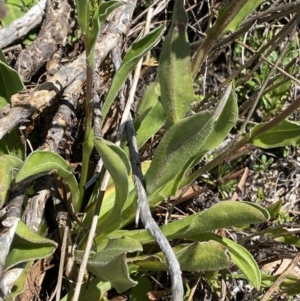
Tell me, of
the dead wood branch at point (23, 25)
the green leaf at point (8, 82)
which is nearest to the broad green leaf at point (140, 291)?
the green leaf at point (8, 82)

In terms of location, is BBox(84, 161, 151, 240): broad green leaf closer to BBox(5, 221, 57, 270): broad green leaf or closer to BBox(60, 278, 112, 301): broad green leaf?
BBox(60, 278, 112, 301): broad green leaf

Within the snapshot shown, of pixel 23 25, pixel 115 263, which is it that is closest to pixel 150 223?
pixel 115 263

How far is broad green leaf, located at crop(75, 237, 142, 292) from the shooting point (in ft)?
3.92

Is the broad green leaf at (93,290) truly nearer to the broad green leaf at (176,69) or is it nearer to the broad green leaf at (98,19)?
the broad green leaf at (176,69)

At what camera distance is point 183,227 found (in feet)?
4.81

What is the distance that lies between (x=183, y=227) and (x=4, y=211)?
47 cm

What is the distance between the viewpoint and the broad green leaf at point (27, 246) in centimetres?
126

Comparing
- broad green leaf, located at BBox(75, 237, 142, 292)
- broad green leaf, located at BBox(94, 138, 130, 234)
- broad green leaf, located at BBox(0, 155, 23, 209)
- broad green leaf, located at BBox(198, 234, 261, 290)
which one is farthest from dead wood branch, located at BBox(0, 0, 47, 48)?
broad green leaf, located at BBox(198, 234, 261, 290)

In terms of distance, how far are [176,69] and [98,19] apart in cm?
21

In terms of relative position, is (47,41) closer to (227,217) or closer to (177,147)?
(177,147)

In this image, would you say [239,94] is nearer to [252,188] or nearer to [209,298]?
[252,188]

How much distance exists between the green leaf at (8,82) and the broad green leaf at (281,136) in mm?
627

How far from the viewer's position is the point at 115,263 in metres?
1.22

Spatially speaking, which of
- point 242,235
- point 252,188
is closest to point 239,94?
point 252,188
